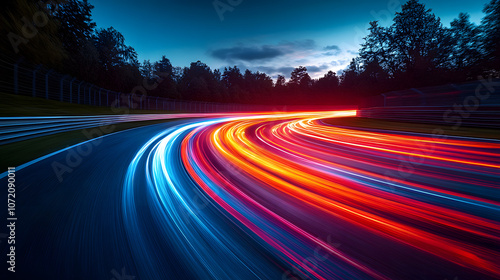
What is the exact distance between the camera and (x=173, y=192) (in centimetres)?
353

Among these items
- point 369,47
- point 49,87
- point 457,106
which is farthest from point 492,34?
point 49,87

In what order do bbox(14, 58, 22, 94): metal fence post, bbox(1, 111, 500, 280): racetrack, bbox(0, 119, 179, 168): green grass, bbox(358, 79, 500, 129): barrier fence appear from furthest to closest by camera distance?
bbox(14, 58, 22, 94): metal fence post < bbox(358, 79, 500, 129): barrier fence < bbox(0, 119, 179, 168): green grass < bbox(1, 111, 500, 280): racetrack

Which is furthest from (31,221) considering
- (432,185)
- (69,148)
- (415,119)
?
(415,119)

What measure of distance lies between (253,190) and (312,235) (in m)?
1.51

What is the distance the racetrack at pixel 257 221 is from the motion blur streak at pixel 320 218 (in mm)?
14

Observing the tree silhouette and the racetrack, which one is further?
the tree silhouette

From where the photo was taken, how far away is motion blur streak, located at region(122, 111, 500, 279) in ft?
6.11

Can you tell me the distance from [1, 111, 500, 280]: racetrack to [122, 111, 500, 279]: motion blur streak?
14 millimetres

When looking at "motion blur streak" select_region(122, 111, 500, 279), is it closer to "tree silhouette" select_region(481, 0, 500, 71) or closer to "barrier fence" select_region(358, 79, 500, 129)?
"barrier fence" select_region(358, 79, 500, 129)

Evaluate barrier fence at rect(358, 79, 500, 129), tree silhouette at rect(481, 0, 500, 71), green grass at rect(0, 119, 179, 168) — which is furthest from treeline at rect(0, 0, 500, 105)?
barrier fence at rect(358, 79, 500, 129)

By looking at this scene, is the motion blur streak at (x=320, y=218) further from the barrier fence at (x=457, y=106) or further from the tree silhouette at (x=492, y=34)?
the tree silhouette at (x=492, y=34)

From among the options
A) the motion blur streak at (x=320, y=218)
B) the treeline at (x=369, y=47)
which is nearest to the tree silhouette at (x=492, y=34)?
the treeline at (x=369, y=47)

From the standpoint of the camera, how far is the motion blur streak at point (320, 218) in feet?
6.11

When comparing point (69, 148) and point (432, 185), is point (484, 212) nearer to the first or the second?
point (432, 185)
